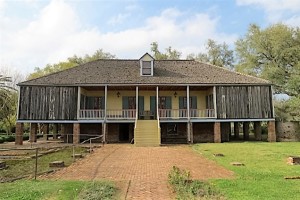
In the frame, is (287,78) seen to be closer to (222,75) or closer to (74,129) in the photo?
(222,75)

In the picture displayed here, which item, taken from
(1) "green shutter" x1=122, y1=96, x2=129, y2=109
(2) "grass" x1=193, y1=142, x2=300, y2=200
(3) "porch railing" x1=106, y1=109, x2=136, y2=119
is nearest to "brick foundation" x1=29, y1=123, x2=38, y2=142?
(3) "porch railing" x1=106, y1=109, x2=136, y2=119

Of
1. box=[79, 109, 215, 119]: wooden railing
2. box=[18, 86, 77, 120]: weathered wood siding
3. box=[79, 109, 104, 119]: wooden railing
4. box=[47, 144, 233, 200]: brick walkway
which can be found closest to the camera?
box=[47, 144, 233, 200]: brick walkway

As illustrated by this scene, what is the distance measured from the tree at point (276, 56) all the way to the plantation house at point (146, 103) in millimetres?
7375

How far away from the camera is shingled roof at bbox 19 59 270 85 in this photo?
26.2 meters

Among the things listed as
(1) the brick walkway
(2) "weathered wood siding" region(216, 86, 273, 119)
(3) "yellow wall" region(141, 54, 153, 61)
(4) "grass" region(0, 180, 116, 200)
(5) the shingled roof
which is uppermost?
(3) "yellow wall" region(141, 54, 153, 61)

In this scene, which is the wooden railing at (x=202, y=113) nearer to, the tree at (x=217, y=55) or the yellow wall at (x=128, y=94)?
the yellow wall at (x=128, y=94)

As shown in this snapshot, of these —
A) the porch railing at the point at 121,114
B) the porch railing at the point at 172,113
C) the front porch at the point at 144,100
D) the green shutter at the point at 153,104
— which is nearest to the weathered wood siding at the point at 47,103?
the front porch at the point at 144,100

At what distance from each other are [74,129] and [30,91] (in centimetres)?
505

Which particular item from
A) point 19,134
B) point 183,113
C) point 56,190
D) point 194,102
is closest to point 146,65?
point 183,113

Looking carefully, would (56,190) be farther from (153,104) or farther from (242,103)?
(242,103)

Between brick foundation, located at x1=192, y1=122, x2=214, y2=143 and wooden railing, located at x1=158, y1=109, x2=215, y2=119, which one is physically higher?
wooden railing, located at x1=158, y1=109, x2=215, y2=119

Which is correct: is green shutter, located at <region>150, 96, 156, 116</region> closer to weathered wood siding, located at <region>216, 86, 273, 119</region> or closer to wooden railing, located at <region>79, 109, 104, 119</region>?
wooden railing, located at <region>79, 109, 104, 119</region>

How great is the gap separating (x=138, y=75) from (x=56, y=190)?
2044 cm

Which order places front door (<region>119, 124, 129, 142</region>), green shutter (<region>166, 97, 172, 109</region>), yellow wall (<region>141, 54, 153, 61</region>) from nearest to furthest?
yellow wall (<region>141, 54, 153, 61</region>), front door (<region>119, 124, 129, 142</region>), green shutter (<region>166, 97, 172, 109</region>)
